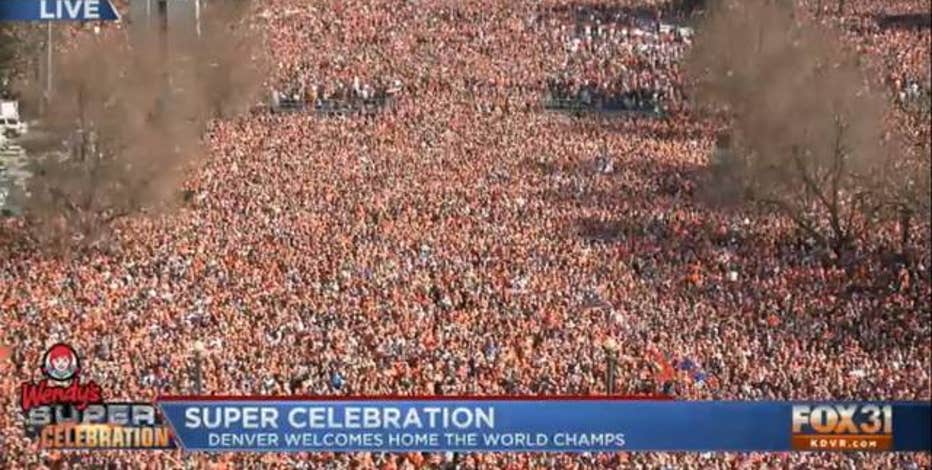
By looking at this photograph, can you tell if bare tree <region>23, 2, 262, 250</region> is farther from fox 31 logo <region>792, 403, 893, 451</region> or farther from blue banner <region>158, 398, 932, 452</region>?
fox 31 logo <region>792, 403, 893, 451</region>

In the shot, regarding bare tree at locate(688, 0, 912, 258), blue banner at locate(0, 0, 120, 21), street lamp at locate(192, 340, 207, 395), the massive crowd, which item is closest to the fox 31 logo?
the massive crowd

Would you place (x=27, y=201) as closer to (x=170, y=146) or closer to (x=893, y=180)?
(x=170, y=146)

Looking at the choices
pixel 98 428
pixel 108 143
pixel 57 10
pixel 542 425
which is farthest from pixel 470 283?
pixel 542 425

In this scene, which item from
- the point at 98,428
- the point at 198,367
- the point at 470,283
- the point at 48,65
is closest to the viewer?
the point at 98,428

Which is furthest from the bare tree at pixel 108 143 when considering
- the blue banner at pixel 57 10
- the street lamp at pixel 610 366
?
the blue banner at pixel 57 10

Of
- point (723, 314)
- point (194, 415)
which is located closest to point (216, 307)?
point (723, 314)

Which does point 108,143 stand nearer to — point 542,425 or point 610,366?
point 610,366
